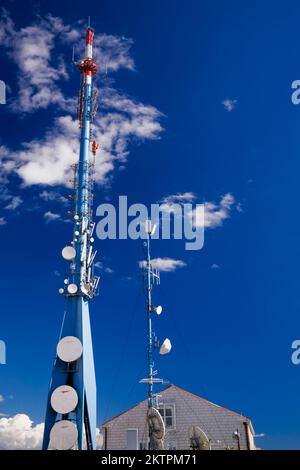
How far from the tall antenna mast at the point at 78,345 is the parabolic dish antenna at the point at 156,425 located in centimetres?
394

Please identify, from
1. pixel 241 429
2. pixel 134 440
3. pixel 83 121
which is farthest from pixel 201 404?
pixel 83 121

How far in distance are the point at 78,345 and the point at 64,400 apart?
3129 mm

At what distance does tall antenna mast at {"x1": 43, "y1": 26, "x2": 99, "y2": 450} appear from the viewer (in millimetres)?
26953

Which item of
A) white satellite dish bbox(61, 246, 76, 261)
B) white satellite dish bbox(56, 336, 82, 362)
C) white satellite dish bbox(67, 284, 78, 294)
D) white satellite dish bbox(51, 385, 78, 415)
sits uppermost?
white satellite dish bbox(61, 246, 76, 261)

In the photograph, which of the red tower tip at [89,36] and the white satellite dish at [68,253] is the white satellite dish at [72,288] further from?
the red tower tip at [89,36]

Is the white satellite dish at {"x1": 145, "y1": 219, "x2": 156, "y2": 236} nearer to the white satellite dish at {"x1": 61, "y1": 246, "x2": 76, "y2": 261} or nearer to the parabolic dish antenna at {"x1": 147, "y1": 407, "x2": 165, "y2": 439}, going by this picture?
the white satellite dish at {"x1": 61, "y1": 246, "x2": 76, "y2": 261}

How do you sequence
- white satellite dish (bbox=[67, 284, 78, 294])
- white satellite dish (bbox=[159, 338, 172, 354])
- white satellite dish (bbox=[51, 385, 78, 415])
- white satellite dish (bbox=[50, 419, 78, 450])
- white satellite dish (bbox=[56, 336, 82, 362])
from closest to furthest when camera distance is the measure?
white satellite dish (bbox=[50, 419, 78, 450]) → white satellite dish (bbox=[51, 385, 78, 415]) → white satellite dish (bbox=[56, 336, 82, 362]) → white satellite dish (bbox=[159, 338, 172, 354]) → white satellite dish (bbox=[67, 284, 78, 294])

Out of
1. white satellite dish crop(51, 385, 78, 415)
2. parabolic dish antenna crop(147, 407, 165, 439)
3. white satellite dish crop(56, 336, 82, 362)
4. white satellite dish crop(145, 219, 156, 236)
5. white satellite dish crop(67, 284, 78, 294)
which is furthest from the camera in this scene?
white satellite dish crop(145, 219, 156, 236)

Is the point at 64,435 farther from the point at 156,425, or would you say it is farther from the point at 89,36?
the point at 89,36

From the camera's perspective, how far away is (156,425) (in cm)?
2722

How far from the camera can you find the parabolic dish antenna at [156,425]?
88.9 ft

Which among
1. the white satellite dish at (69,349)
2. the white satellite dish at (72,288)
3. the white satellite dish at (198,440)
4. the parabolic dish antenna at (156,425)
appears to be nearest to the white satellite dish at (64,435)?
the white satellite dish at (69,349)

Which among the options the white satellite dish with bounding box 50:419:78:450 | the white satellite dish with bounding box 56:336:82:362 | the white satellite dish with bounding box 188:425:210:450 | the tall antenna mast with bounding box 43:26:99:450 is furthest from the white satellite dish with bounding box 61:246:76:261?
the white satellite dish with bounding box 188:425:210:450
